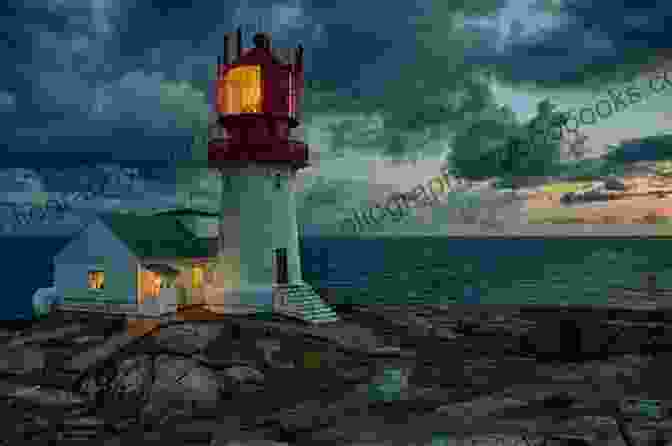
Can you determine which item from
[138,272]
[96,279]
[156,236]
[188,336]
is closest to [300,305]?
[188,336]

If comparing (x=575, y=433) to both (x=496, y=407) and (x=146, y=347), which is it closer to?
(x=496, y=407)

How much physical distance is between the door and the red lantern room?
14.0 ft

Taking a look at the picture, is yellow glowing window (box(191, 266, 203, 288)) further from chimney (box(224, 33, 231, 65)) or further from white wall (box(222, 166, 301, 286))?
chimney (box(224, 33, 231, 65))

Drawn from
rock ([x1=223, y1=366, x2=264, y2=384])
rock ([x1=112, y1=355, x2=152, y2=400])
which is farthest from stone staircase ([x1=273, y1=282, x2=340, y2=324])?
rock ([x1=112, y1=355, x2=152, y2=400])

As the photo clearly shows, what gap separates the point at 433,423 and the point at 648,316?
30175 millimetres

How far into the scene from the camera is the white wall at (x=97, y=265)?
29.8m

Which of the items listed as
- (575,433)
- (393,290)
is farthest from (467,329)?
(393,290)

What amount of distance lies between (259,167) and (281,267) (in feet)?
16.0

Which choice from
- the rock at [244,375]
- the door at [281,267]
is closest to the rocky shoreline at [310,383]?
the rock at [244,375]

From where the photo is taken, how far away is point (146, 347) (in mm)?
23359

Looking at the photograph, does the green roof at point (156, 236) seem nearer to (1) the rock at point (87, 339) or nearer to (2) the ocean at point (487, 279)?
(1) the rock at point (87, 339)

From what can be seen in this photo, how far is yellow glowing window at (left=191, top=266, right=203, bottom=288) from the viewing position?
31.6 meters

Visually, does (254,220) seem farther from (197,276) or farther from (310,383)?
(310,383)

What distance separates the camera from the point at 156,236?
3189cm
